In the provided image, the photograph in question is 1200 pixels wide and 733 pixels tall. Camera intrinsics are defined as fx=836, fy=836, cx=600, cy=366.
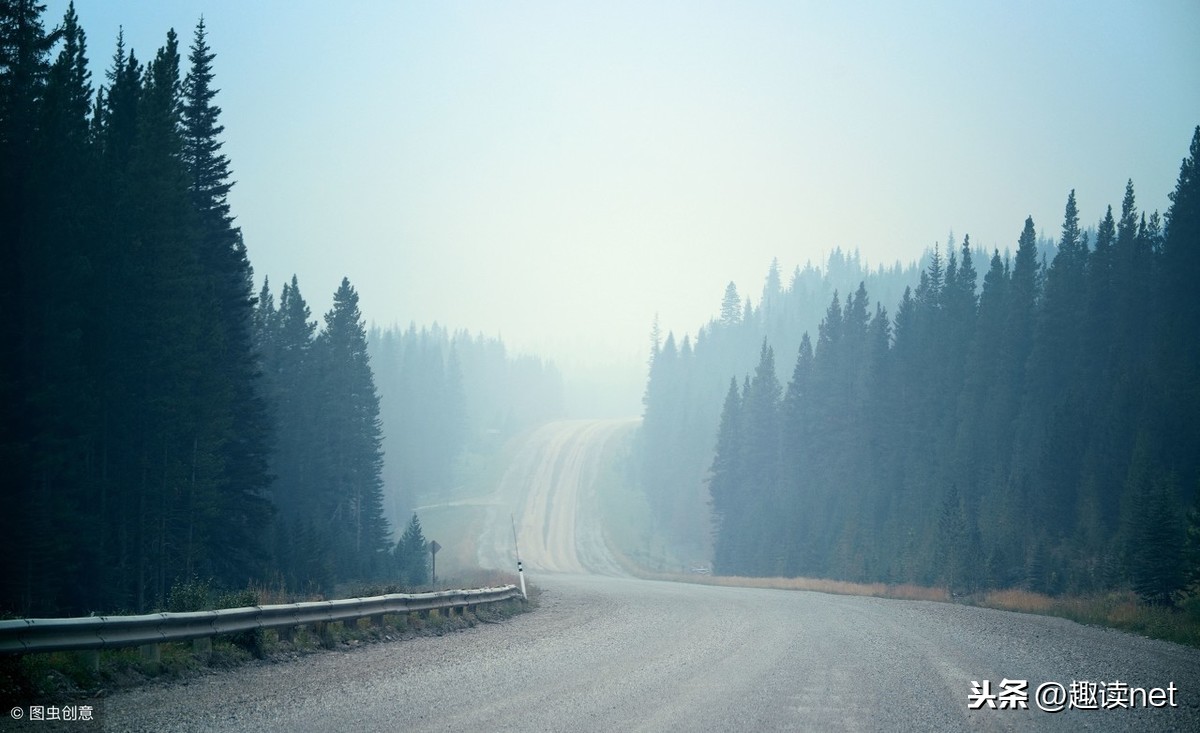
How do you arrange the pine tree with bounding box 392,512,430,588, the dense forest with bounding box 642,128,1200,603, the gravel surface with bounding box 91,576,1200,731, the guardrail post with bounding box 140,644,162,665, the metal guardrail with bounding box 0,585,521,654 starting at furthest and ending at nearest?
the pine tree with bounding box 392,512,430,588, the dense forest with bounding box 642,128,1200,603, the guardrail post with bounding box 140,644,162,665, the metal guardrail with bounding box 0,585,521,654, the gravel surface with bounding box 91,576,1200,731

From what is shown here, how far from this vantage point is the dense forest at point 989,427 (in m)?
54.7

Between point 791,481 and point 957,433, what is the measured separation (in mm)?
16539

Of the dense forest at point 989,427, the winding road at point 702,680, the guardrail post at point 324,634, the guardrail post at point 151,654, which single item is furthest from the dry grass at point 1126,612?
the guardrail post at point 151,654

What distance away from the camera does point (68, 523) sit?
24.2m

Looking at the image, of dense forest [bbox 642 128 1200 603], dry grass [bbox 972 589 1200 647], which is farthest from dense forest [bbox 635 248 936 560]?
dry grass [bbox 972 589 1200 647]

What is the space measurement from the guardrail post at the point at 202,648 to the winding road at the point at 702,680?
0.70 metres

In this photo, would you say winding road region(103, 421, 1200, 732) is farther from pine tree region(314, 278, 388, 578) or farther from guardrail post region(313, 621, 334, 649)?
pine tree region(314, 278, 388, 578)

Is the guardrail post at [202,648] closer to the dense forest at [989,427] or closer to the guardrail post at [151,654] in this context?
the guardrail post at [151,654]

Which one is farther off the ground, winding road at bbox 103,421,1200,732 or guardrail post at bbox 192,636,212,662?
guardrail post at bbox 192,636,212,662

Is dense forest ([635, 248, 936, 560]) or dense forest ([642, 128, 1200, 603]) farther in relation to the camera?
dense forest ([635, 248, 936, 560])

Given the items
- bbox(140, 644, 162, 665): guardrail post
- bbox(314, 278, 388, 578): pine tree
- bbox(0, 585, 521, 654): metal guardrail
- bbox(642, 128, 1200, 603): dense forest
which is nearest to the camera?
bbox(0, 585, 521, 654): metal guardrail

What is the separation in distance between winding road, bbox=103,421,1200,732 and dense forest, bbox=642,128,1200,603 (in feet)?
91.3

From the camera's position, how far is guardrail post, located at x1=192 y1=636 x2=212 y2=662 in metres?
12.8

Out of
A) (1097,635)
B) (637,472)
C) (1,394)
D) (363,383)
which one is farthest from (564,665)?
(637,472)
